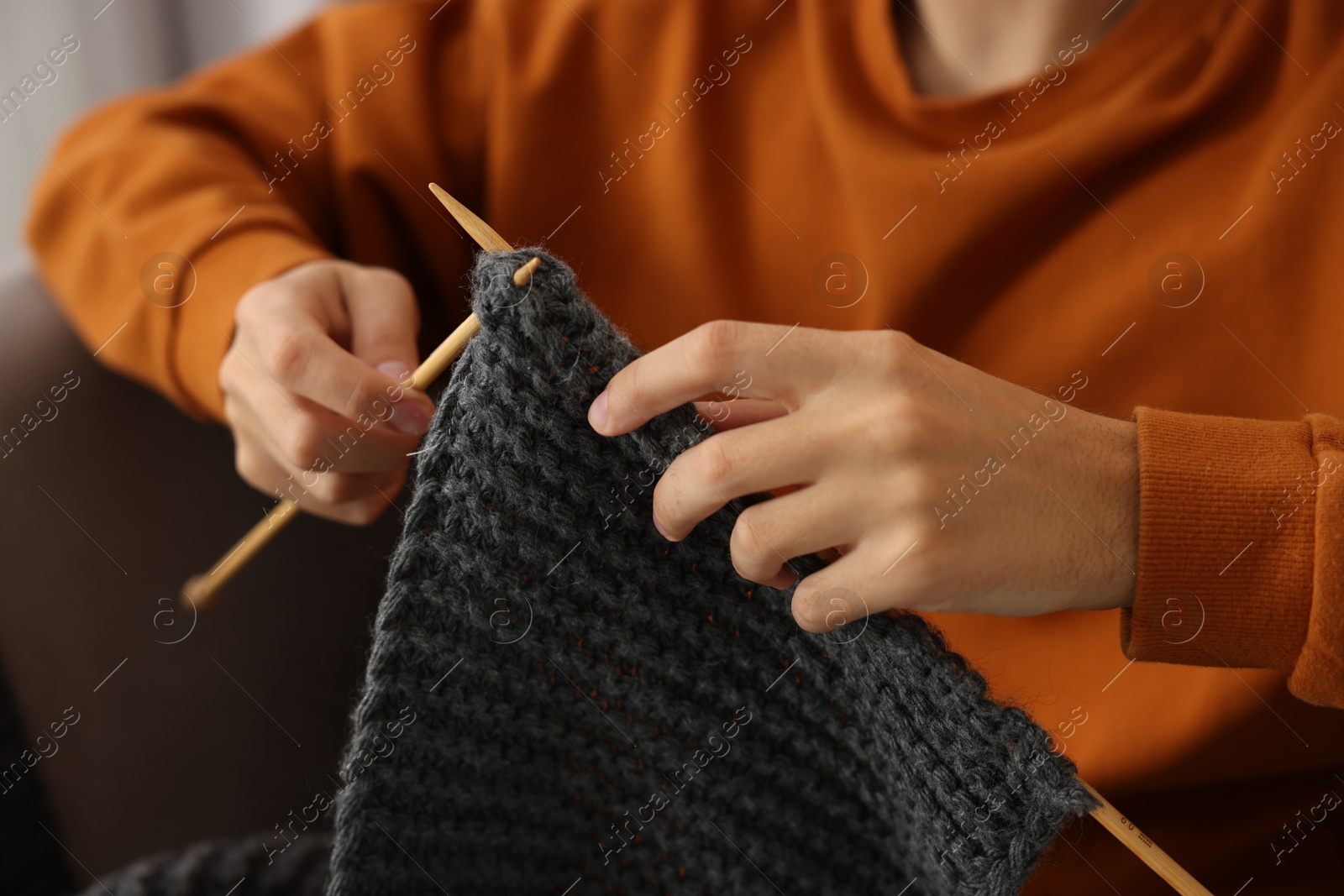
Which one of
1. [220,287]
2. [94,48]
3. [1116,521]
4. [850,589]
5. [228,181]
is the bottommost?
[1116,521]

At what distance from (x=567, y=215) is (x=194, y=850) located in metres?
0.67

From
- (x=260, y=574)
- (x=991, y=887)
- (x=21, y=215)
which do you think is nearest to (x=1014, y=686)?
(x=991, y=887)

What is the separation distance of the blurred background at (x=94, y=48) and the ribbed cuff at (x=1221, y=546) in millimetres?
1431

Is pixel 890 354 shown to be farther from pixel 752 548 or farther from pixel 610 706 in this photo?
pixel 610 706

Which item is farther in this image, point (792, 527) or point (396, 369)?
point (396, 369)

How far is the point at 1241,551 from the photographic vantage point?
22.6 inches

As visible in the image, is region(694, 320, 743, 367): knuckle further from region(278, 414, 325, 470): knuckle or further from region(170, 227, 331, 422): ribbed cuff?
region(170, 227, 331, 422): ribbed cuff

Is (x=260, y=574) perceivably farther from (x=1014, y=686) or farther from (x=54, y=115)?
(x=54, y=115)

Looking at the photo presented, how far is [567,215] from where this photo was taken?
37.7 inches

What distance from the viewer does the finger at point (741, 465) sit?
1.63 feet

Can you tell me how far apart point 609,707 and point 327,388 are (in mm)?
294

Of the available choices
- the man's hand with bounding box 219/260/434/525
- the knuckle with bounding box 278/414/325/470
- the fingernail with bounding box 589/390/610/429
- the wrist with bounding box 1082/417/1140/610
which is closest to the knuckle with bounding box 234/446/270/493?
the man's hand with bounding box 219/260/434/525

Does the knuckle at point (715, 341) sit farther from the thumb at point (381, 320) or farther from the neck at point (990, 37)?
the neck at point (990, 37)

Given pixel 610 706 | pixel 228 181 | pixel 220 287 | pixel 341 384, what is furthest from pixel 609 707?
pixel 228 181
